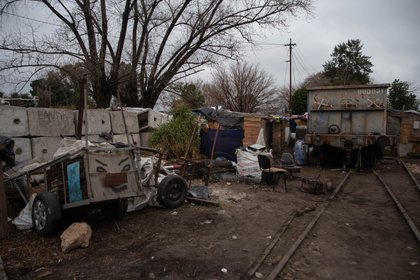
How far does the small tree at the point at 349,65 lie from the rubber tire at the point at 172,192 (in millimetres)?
45701

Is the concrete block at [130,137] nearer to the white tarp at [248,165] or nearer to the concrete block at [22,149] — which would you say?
the concrete block at [22,149]

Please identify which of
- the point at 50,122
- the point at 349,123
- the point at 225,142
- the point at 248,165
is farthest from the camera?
the point at 349,123

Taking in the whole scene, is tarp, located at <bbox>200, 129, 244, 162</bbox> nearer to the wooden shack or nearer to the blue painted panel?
the blue painted panel

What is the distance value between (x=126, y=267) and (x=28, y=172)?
293 centimetres

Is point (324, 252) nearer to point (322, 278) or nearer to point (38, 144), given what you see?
point (322, 278)

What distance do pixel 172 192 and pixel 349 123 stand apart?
9654 mm

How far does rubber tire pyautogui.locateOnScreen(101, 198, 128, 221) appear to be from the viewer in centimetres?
602

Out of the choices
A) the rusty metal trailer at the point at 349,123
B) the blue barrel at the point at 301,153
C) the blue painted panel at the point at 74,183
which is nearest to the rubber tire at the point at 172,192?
the blue painted panel at the point at 74,183

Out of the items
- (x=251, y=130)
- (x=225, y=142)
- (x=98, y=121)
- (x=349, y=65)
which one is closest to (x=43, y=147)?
(x=98, y=121)

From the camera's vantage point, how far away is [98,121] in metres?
11.2

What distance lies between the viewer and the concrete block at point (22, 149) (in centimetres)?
934

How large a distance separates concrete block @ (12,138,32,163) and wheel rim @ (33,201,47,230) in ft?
15.2

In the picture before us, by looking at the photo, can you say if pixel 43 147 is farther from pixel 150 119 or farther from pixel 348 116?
pixel 348 116

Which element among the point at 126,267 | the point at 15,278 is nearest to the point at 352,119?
the point at 126,267
